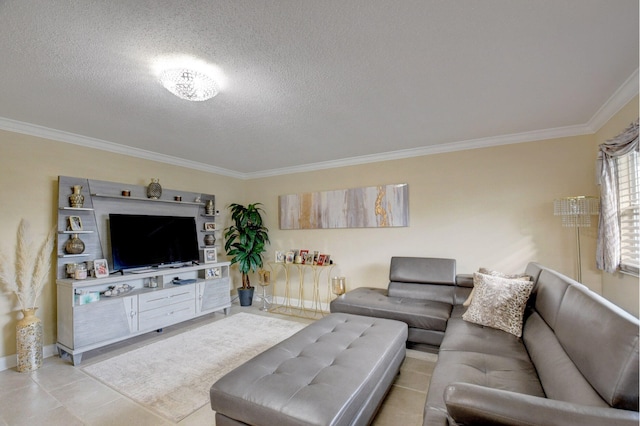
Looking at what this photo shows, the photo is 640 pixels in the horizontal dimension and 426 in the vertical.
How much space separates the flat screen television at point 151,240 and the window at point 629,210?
502cm

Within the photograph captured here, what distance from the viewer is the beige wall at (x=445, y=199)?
289cm

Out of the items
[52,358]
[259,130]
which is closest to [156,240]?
[52,358]

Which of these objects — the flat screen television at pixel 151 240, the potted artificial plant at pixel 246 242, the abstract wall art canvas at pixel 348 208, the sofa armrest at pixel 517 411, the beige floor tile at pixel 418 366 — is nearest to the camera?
the sofa armrest at pixel 517 411

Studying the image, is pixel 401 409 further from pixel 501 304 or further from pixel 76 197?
pixel 76 197

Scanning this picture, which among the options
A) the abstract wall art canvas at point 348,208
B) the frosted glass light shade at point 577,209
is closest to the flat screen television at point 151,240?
the abstract wall art canvas at point 348,208

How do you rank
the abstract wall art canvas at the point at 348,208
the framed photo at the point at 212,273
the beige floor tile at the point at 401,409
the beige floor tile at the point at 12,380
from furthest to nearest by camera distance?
the framed photo at the point at 212,273
the abstract wall art canvas at the point at 348,208
the beige floor tile at the point at 12,380
the beige floor tile at the point at 401,409

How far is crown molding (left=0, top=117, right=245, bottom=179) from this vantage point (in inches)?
114

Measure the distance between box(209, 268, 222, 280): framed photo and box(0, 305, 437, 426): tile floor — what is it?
5.41 ft

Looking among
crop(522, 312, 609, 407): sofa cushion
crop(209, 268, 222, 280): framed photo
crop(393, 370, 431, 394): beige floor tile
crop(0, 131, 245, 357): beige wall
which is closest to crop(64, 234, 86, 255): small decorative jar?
crop(0, 131, 245, 357): beige wall

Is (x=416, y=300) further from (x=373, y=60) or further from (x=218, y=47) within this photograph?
(x=218, y=47)

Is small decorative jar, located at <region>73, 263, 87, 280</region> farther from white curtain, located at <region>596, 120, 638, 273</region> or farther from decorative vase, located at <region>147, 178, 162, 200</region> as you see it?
white curtain, located at <region>596, 120, 638, 273</region>

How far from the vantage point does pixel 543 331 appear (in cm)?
184

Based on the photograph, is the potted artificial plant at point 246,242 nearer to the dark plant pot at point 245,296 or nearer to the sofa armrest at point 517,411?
the dark plant pot at point 245,296

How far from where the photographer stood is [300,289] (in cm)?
480
